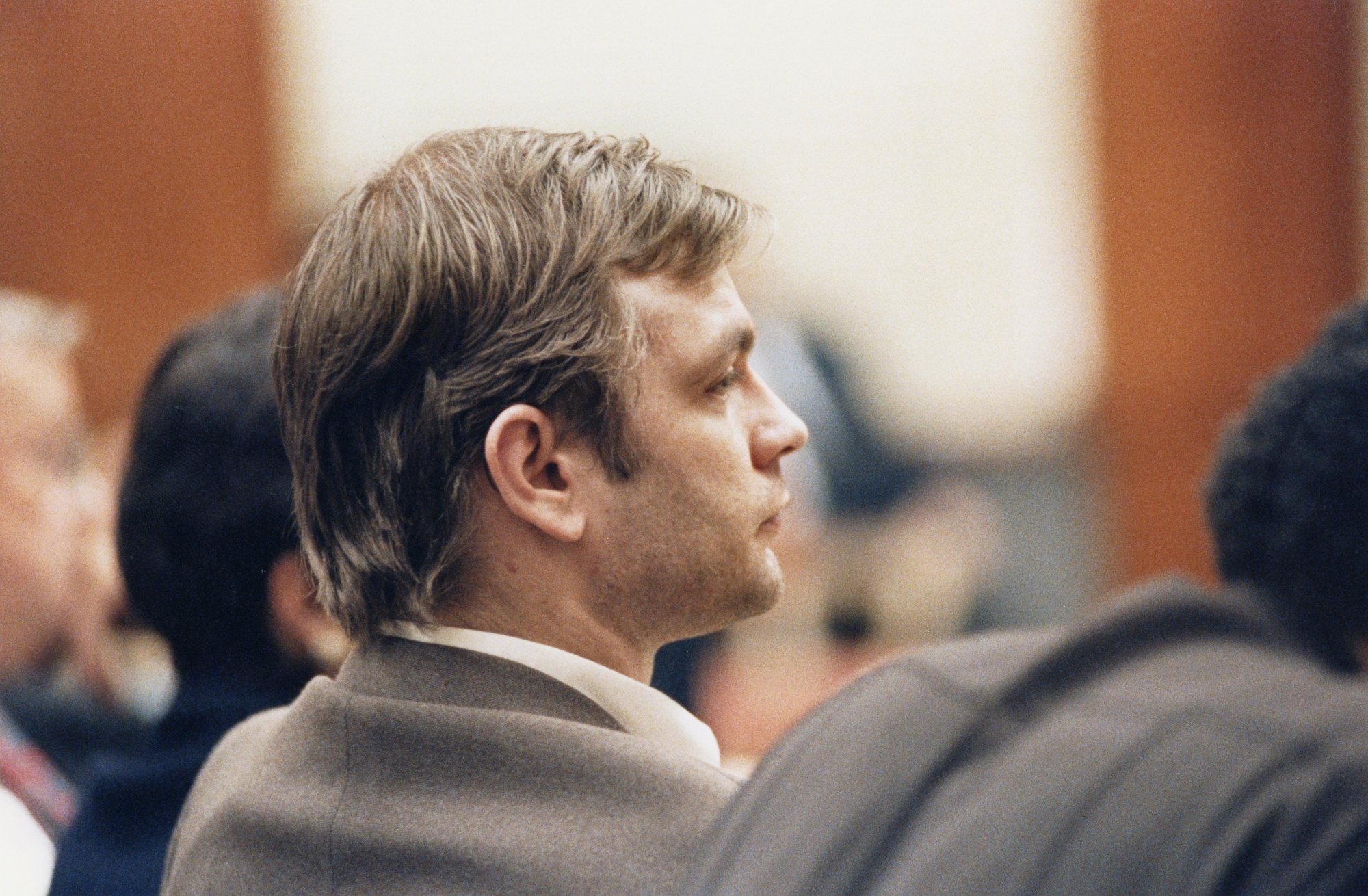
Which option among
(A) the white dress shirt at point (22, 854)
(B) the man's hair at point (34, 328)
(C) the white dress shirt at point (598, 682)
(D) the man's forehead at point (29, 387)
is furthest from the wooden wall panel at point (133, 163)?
(C) the white dress shirt at point (598, 682)

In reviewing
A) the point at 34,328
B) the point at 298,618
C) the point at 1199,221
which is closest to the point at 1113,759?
the point at 298,618

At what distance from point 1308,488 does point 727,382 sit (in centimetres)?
A: 64

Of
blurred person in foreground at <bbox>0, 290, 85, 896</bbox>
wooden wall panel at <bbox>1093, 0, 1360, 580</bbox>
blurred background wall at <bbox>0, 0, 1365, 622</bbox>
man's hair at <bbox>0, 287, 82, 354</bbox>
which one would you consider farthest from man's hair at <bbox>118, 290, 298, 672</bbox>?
wooden wall panel at <bbox>1093, 0, 1360, 580</bbox>

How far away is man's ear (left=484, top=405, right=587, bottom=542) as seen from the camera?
1.24 meters

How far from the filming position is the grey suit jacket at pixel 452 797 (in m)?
1.06

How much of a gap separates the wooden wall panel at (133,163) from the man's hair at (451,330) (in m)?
3.31

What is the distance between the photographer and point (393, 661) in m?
1.21

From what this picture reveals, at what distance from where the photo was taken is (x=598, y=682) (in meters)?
1.22

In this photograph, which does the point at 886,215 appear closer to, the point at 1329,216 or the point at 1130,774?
the point at 1329,216

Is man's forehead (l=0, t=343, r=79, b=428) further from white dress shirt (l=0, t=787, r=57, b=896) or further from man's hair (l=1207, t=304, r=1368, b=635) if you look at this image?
man's hair (l=1207, t=304, r=1368, b=635)

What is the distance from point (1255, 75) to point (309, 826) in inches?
149

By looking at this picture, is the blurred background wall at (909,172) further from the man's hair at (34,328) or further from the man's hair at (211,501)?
the man's hair at (211,501)

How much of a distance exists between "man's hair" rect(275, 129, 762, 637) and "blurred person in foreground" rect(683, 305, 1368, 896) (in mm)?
604

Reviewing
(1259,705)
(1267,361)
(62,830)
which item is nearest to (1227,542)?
(1259,705)
